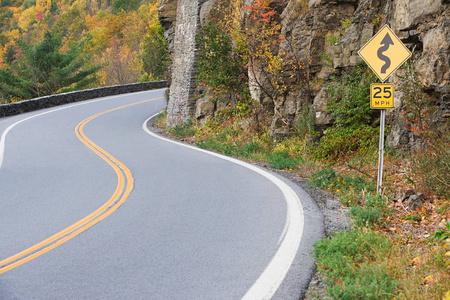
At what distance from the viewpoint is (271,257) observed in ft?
17.5

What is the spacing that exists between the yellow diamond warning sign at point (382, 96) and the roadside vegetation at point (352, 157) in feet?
3.64

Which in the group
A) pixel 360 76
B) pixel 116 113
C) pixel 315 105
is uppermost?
pixel 360 76

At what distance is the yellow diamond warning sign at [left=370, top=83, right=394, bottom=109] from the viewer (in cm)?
751

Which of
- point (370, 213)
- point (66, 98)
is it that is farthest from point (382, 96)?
point (66, 98)

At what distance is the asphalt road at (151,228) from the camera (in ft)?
15.5

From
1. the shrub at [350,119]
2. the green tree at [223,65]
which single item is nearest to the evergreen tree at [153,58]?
the green tree at [223,65]

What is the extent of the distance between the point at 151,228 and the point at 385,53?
4.72 metres

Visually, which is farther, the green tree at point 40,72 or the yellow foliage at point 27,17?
the yellow foliage at point 27,17

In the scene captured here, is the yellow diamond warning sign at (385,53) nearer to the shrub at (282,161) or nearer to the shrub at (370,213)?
the shrub at (370,213)

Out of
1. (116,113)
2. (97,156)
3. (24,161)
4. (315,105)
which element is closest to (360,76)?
(315,105)

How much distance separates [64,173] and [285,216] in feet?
21.3

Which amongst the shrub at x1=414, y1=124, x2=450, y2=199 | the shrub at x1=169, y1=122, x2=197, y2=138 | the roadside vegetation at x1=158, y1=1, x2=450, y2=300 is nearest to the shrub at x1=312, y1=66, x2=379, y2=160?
the roadside vegetation at x1=158, y1=1, x2=450, y2=300

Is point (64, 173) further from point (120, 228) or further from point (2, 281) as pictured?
point (2, 281)

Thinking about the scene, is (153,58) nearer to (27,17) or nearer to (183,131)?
(183,131)
